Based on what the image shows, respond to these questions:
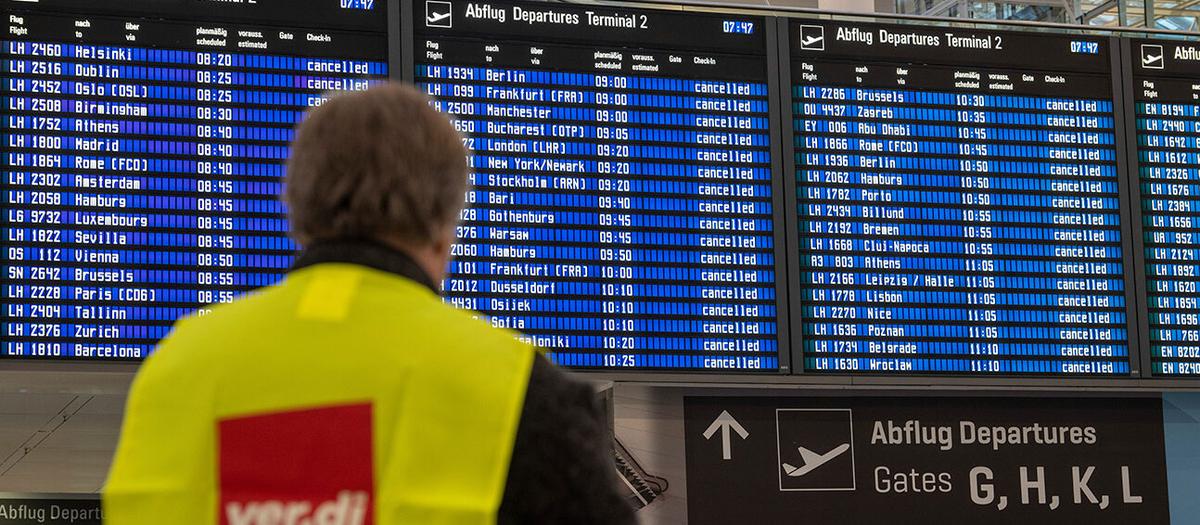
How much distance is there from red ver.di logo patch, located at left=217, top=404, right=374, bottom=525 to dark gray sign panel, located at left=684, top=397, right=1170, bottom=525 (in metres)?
4.73

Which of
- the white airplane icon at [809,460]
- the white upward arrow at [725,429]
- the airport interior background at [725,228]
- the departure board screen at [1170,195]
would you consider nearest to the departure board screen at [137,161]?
the airport interior background at [725,228]

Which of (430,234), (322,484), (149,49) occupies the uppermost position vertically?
(149,49)

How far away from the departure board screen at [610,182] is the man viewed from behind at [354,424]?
4.14 meters

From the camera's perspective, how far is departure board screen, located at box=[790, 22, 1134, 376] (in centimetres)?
604

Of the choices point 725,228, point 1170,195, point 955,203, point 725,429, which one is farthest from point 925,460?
point 1170,195

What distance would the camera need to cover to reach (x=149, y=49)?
5.51m

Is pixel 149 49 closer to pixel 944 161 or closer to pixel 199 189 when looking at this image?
pixel 199 189

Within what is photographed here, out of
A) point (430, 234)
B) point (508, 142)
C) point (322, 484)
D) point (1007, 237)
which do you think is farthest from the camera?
point (1007, 237)

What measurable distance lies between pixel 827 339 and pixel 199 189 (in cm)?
229

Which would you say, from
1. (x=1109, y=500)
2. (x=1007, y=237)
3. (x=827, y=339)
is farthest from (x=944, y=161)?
(x=1109, y=500)

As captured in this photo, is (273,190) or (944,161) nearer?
(273,190)

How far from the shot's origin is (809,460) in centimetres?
624

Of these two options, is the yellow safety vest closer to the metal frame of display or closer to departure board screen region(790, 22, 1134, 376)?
the metal frame of display

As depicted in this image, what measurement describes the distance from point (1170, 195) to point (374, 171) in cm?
552
